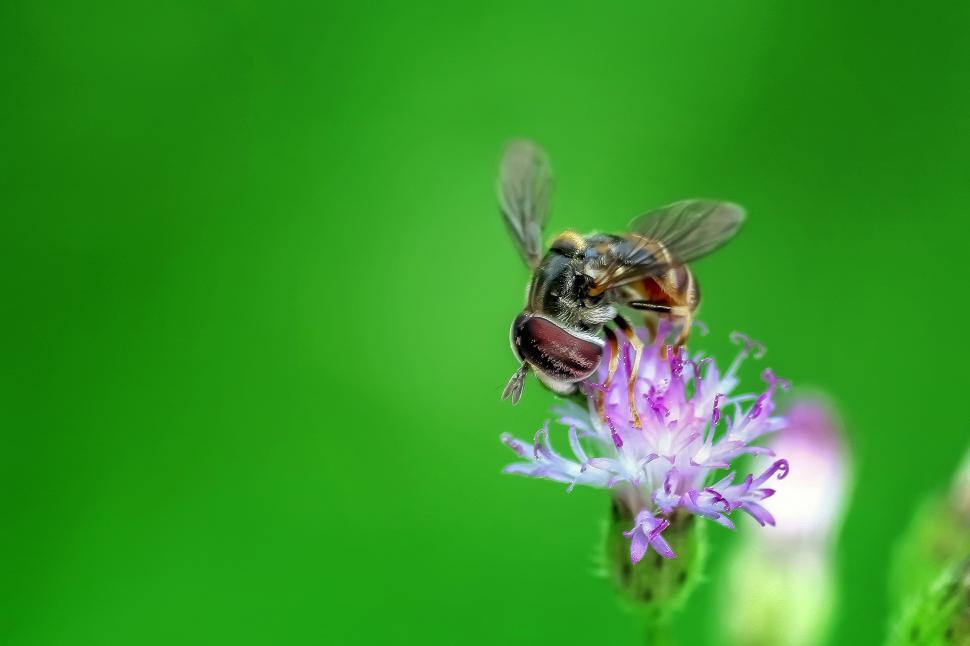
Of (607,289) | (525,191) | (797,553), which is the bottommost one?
(797,553)

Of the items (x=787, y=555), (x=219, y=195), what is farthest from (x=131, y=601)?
(x=787, y=555)

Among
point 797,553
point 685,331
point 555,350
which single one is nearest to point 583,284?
point 555,350

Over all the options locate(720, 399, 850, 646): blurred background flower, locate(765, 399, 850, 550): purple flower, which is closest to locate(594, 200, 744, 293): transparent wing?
locate(720, 399, 850, 646): blurred background flower

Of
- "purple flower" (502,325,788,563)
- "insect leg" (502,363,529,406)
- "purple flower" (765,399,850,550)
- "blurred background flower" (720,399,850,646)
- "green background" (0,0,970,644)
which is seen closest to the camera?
"purple flower" (502,325,788,563)

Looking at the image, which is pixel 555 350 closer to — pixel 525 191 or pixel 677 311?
pixel 677 311

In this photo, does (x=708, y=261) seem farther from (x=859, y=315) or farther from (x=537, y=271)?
(x=537, y=271)

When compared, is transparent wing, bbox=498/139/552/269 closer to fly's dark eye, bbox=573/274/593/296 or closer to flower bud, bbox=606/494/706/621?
fly's dark eye, bbox=573/274/593/296
